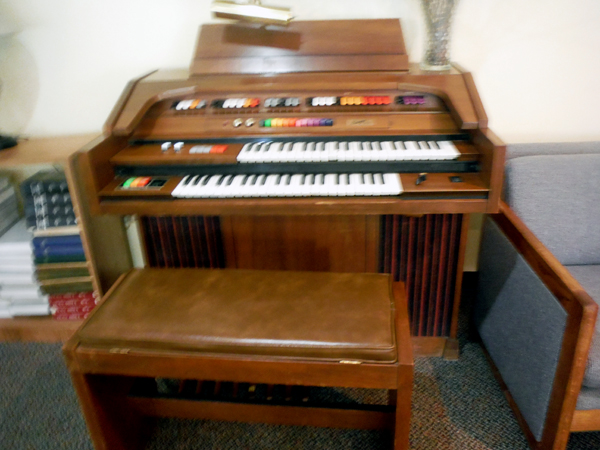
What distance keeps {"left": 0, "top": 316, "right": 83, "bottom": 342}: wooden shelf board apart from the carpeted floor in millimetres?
220

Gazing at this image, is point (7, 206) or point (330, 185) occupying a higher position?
point (330, 185)

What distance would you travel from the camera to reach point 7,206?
1935mm

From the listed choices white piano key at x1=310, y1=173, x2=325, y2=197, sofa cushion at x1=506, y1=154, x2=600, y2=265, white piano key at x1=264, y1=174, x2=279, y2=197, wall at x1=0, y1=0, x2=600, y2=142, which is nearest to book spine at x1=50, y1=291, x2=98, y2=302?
wall at x1=0, y1=0, x2=600, y2=142

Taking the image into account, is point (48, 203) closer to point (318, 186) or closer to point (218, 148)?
point (218, 148)

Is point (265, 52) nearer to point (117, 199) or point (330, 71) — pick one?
point (330, 71)

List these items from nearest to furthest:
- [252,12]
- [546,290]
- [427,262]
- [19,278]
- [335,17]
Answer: [546,290] < [252,12] < [427,262] < [335,17] < [19,278]

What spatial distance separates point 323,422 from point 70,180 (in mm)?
1150

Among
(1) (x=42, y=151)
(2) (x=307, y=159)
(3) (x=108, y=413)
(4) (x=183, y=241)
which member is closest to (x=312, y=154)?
(2) (x=307, y=159)

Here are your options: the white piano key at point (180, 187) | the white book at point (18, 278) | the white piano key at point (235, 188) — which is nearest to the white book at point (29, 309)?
the white book at point (18, 278)

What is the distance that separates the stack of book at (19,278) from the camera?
1.80 m

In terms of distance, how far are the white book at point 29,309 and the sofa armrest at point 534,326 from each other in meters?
1.72

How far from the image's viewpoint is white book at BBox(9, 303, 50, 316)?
1899mm

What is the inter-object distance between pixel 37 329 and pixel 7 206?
53 centimetres

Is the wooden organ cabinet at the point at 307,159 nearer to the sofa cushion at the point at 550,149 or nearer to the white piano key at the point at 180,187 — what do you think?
the white piano key at the point at 180,187
